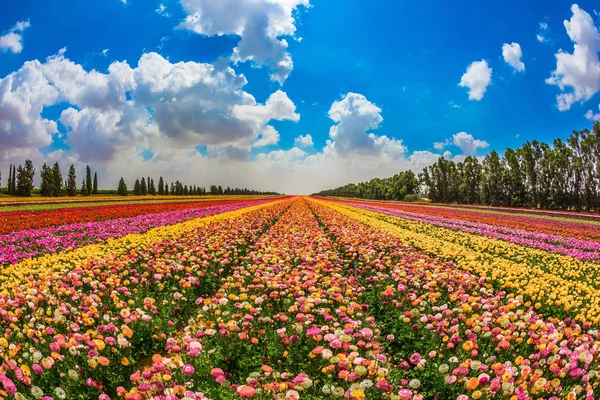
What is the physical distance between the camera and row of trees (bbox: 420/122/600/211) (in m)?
52.7

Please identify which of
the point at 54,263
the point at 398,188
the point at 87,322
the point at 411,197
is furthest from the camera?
the point at 398,188

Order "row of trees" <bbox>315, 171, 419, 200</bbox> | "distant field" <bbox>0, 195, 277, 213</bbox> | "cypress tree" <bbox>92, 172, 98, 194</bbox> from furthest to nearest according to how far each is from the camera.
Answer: "row of trees" <bbox>315, 171, 419, 200</bbox>, "cypress tree" <bbox>92, 172, 98, 194</bbox>, "distant field" <bbox>0, 195, 277, 213</bbox>

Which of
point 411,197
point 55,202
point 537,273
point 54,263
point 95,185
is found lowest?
point 537,273

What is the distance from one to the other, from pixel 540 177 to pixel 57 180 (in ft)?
307

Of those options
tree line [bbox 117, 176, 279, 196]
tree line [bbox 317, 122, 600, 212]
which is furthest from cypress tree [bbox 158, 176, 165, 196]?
tree line [bbox 317, 122, 600, 212]

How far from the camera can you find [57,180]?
79000 millimetres

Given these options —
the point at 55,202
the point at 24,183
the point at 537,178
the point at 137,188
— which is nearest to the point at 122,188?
the point at 137,188

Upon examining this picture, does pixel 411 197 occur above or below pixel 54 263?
above

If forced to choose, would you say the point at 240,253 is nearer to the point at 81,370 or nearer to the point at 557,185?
the point at 81,370

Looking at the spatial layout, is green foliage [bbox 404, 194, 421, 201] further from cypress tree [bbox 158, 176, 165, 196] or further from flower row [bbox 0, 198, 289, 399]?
flower row [bbox 0, 198, 289, 399]

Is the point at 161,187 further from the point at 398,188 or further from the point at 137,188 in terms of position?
the point at 398,188

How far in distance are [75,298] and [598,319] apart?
22.4ft

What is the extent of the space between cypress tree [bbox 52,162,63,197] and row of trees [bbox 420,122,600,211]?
84.6 metres

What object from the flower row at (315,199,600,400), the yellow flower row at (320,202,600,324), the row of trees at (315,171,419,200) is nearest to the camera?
the flower row at (315,199,600,400)
